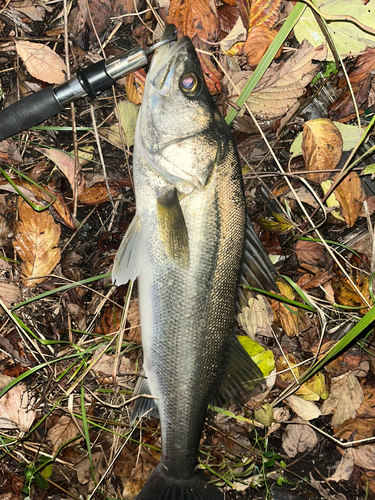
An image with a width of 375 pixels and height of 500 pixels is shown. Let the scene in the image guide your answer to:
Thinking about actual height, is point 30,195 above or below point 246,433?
above

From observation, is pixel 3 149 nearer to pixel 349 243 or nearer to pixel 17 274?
pixel 17 274

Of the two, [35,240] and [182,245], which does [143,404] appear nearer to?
[182,245]

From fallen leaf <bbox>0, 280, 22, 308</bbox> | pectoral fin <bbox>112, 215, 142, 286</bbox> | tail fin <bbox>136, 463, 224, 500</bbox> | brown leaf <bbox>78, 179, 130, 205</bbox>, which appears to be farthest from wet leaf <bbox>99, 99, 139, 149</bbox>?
tail fin <bbox>136, 463, 224, 500</bbox>

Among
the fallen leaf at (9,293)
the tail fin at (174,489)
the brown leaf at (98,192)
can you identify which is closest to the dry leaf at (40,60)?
the brown leaf at (98,192)

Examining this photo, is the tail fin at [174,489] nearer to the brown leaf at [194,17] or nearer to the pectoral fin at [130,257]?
the pectoral fin at [130,257]

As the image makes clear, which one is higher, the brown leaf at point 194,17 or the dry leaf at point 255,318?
the brown leaf at point 194,17

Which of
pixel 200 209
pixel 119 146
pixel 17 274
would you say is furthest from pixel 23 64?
pixel 200 209
